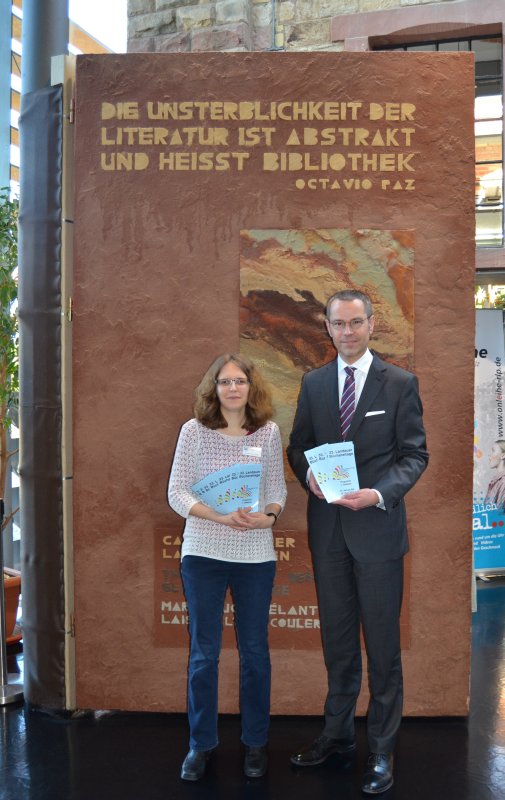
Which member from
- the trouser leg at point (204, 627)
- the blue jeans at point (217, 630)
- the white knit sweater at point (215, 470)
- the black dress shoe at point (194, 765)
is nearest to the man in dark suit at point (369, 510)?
the white knit sweater at point (215, 470)

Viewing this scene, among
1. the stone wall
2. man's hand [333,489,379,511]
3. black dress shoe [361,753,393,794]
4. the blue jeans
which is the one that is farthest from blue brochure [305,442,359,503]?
the stone wall

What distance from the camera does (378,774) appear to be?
2926 mm

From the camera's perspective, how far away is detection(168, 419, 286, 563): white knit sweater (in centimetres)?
293

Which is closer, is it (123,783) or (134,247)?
(123,783)

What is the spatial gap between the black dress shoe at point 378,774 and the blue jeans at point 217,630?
439mm

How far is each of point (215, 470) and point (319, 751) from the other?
46.4 inches

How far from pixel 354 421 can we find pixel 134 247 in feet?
4.32

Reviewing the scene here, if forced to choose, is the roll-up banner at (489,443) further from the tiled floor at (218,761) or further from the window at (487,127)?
the tiled floor at (218,761)

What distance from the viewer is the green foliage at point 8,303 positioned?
15.2ft

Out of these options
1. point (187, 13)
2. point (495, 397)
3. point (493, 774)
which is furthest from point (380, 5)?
point (493, 774)

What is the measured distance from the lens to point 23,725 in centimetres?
354

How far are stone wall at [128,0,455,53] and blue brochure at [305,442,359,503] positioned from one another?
3.46 metres

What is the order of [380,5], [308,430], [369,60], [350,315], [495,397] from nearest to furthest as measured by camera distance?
[350,315] → [308,430] → [369,60] → [380,5] → [495,397]

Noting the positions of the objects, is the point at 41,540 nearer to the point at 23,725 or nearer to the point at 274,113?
the point at 23,725
